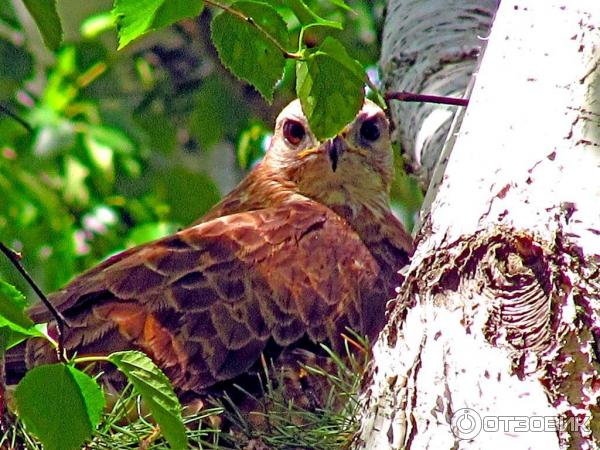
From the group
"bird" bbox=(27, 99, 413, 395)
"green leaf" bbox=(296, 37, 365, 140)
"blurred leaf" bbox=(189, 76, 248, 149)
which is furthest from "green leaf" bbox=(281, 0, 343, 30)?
"blurred leaf" bbox=(189, 76, 248, 149)

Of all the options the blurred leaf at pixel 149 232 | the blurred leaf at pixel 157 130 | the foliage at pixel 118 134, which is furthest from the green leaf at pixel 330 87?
the blurred leaf at pixel 157 130

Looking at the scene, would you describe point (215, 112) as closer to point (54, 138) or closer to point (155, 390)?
point (54, 138)

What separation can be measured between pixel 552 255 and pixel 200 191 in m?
3.93

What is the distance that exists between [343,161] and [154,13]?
82.0 inches

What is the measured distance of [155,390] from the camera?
86.7 inches

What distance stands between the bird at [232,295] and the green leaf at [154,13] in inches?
33.6

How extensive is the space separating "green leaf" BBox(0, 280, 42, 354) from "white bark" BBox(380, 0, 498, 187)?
1726 millimetres

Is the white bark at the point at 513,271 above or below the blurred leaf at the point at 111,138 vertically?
above

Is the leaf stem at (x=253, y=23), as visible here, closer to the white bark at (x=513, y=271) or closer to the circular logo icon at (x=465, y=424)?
the white bark at (x=513, y=271)

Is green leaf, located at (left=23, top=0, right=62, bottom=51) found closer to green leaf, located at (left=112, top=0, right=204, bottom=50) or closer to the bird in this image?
green leaf, located at (left=112, top=0, right=204, bottom=50)

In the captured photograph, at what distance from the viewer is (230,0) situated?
7.74 ft

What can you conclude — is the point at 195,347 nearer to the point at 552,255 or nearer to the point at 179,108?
the point at 552,255

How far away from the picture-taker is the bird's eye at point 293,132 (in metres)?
4.45

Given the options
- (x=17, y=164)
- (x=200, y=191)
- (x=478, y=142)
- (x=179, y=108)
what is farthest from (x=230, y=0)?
(x=179, y=108)
